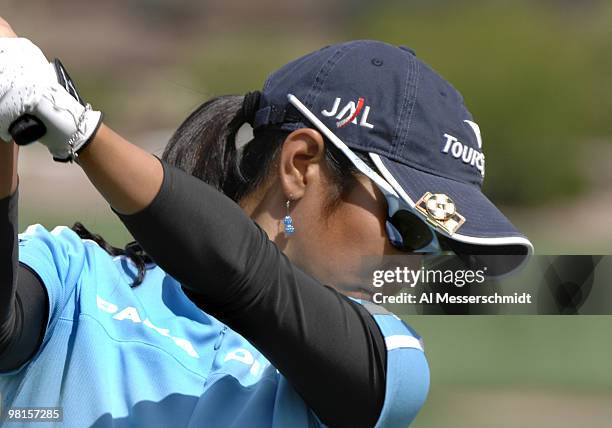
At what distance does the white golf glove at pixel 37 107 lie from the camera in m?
1.17

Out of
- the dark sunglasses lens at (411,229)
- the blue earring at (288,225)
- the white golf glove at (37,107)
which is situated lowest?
the blue earring at (288,225)

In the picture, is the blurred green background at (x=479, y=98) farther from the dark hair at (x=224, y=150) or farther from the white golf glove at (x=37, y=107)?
the white golf glove at (x=37, y=107)

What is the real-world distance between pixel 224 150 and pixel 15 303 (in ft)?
1.68

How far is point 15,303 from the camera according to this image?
1.48 m

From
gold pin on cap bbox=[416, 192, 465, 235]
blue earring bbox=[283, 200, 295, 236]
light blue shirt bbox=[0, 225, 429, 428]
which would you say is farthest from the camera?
blue earring bbox=[283, 200, 295, 236]

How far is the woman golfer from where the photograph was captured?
1.26 metres

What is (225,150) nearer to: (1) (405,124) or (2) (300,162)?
(2) (300,162)

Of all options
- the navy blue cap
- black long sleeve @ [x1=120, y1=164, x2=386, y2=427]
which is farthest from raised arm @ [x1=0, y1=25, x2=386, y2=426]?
the navy blue cap

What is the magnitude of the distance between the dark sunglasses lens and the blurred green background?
2.10 ft

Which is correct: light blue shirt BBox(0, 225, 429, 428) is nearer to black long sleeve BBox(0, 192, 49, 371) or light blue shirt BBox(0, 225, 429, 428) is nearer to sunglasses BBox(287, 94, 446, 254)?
black long sleeve BBox(0, 192, 49, 371)

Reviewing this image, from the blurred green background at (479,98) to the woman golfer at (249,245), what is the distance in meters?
0.47

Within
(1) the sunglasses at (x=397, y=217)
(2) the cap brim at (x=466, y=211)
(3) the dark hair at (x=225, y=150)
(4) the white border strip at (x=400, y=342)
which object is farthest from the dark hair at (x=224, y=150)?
(4) the white border strip at (x=400, y=342)

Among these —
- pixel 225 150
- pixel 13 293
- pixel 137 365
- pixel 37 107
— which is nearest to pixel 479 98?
pixel 225 150

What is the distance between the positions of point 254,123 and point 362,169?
0.85 feet
